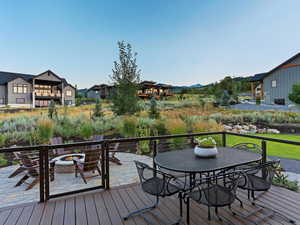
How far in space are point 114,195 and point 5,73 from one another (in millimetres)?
32369

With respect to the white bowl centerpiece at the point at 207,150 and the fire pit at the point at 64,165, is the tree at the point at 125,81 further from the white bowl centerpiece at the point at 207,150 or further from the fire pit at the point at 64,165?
the white bowl centerpiece at the point at 207,150

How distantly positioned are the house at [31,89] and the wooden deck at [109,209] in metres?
23.0

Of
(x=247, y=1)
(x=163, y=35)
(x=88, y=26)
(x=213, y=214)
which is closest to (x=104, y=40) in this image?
(x=88, y=26)

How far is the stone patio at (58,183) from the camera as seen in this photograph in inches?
116

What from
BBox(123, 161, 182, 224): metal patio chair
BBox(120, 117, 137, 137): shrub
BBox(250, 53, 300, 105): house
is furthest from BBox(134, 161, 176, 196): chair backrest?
BBox(250, 53, 300, 105): house

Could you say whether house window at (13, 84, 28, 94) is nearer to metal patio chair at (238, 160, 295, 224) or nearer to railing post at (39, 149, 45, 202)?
railing post at (39, 149, 45, 202)

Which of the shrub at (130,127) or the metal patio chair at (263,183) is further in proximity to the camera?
the shrub at (130,127)

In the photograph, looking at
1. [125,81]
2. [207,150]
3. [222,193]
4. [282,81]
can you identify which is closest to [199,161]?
[207,150]

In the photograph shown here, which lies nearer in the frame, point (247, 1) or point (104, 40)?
point (247, 1)

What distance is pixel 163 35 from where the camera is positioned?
9.41 metres

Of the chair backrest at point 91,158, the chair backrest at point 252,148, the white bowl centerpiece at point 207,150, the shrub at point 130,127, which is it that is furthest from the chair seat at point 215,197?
the shrub at point 130,127

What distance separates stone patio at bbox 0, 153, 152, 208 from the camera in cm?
295

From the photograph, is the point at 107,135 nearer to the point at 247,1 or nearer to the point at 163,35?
the point at 163,35

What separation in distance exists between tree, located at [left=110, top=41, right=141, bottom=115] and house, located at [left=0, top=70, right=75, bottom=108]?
57.1 feet
